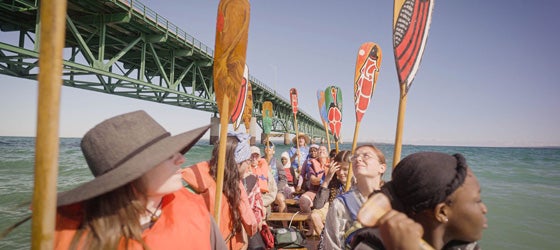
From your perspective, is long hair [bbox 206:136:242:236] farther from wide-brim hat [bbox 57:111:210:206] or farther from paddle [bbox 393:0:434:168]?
paddle [bbox 393:0:434:168]

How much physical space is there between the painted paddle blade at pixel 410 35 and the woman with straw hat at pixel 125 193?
5.41 ft

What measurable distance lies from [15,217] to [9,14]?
11.6 metres

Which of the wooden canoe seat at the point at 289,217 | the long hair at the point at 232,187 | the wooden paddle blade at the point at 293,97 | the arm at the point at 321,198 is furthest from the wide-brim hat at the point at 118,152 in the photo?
the wooden paddle blade at the point at 293,97

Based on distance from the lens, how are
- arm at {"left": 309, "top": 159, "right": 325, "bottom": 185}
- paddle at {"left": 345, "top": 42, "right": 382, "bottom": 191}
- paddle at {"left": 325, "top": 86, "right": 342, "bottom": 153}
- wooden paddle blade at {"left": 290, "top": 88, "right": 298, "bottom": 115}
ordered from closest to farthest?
paddle at {"left": 345, "top": 42, "right": 382, "bottom": 191}
arm at {"left": 309, "top": 159, "right": 325, "bottom": 185}
paddle at {"left": 325, "top": 86, "right": 342, "bottom": 153}
wooden paddle blade at {"left": 290, "top": 88, "right": 298, "bottom": 115}

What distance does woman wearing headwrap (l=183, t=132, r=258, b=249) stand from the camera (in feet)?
7.09

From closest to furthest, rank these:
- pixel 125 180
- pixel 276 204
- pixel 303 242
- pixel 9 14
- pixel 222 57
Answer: pixel 125 180
pixel 222 57
pixel 303 242
pixel 276 204
pixel 9 14

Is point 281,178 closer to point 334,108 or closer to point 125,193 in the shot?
point 334,108

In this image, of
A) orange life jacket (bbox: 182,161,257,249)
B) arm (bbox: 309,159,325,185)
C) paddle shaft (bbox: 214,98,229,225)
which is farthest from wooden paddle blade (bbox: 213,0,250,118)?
arm (bbox: 309,159,325,185)

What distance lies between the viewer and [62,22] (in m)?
0.63

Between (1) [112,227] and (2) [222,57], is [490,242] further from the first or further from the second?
(1) [112,227]

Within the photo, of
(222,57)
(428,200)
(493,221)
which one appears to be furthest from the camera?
(493,221)

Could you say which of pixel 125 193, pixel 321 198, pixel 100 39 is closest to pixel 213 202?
pixel 125 193

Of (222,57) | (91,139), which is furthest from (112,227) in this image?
(222,57)

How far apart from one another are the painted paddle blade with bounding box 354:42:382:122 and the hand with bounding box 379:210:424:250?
275 cm
